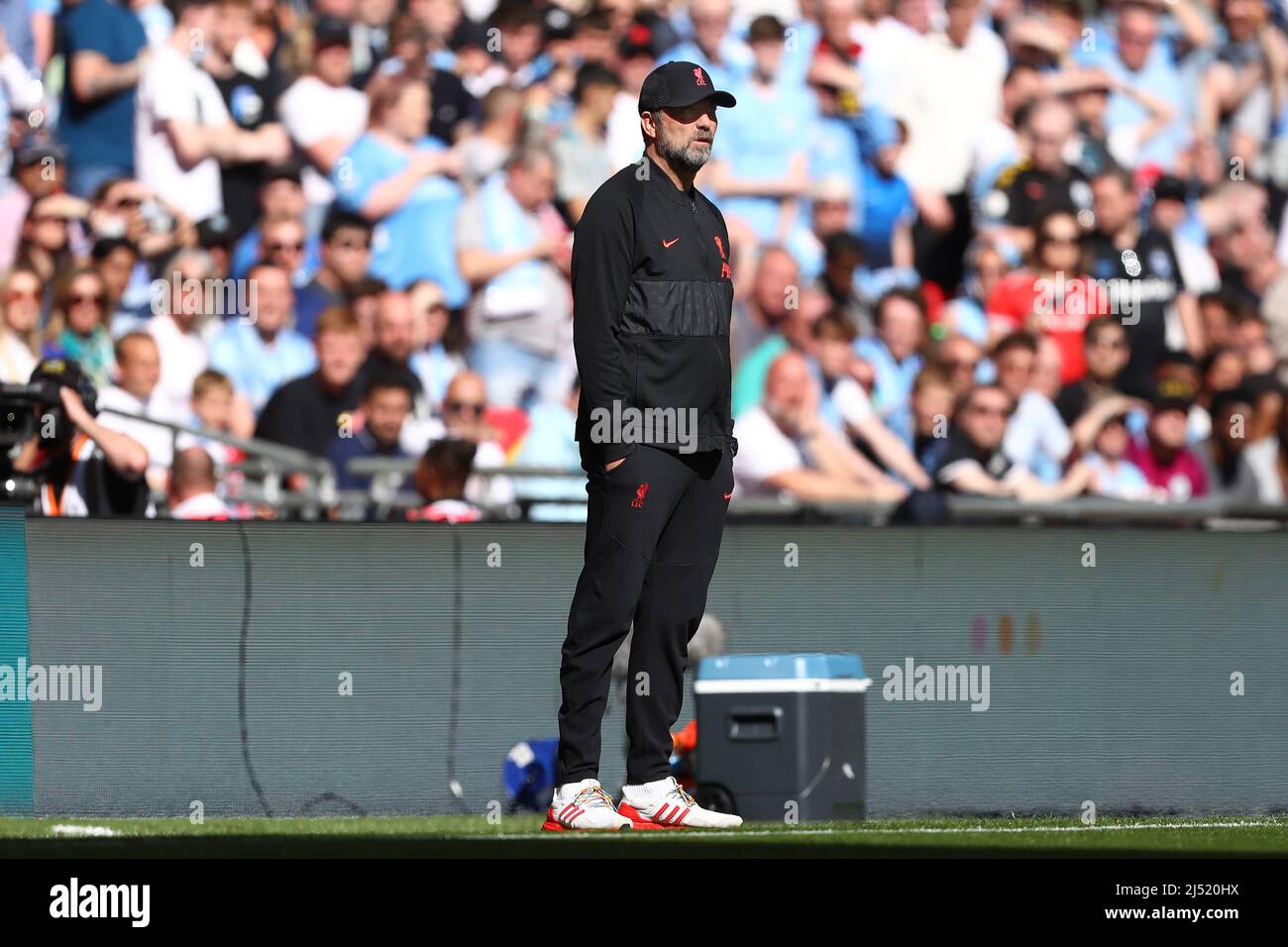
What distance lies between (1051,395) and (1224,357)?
3.59 feet

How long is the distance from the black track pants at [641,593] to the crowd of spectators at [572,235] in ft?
14.4

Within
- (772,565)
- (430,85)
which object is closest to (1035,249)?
(430,85)

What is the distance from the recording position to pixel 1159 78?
13.2m

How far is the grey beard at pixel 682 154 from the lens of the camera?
18.8ft

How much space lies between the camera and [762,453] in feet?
36.3

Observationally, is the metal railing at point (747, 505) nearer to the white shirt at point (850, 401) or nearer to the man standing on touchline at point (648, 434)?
the white shirt at point (850, 401)

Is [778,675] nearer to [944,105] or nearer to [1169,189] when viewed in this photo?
[944,105]

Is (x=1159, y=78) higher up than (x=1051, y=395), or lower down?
higher up

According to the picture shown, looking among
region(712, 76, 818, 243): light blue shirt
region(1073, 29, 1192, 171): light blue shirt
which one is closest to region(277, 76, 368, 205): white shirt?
region(712, 76, 818, 243): light blue shirt

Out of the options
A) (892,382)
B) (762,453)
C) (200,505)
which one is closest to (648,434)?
(200,505)

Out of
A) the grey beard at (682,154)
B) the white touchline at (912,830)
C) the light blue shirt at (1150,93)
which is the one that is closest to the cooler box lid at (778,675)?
the white touchline at (912,830)

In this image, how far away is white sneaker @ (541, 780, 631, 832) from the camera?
560 centimetres

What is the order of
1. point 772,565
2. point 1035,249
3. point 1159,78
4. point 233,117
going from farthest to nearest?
1. point 1159,78
2. point 1035,249
3. point 233,117
4. point 772,565

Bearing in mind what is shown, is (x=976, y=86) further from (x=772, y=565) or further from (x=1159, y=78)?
(x=772, y=565)
